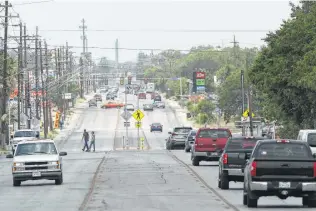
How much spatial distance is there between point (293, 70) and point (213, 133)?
22.7 metres

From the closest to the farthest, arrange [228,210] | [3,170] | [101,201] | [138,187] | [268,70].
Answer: [228,210] < [101,201] < [138,187] < [3,170] < [268,70]

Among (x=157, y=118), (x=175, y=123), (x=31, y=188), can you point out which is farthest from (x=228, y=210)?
(x=157, y=118)

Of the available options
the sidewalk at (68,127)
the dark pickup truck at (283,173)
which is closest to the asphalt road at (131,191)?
the dark pickup truck at (283,173)

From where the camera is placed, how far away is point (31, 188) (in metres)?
38.3

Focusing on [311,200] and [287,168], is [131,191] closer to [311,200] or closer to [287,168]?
[311,200]

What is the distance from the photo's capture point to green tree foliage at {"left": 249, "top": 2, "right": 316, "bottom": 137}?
7006 cm

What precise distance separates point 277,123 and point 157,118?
208 feet

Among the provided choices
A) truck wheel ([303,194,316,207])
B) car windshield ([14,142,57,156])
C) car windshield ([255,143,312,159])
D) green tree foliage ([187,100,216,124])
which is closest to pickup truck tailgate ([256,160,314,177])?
car windshield ([255,143,312,159])

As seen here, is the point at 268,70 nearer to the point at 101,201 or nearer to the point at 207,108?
the point at 101,201

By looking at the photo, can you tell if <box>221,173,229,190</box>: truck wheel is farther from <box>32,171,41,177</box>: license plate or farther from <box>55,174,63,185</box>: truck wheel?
<box>32,171,41,177</box>: license plate

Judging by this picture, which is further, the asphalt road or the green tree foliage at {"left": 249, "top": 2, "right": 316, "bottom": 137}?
the green tree foliage at {"left": 249, "top": 2, "right": 316, "bottom": 137}

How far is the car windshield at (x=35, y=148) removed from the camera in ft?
131

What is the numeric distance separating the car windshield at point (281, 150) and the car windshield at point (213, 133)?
25613mm

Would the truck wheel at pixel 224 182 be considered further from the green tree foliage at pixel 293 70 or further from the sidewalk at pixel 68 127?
the sidewalk at pixel 68 127
